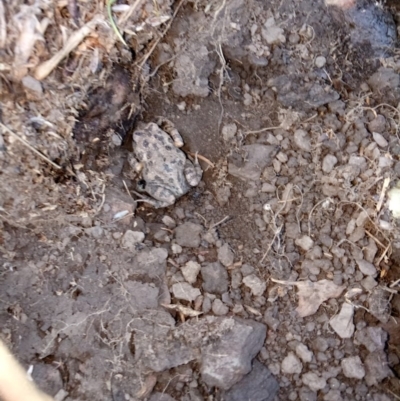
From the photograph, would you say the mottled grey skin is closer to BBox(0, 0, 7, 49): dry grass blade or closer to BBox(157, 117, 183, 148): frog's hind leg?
BBox(157, 117, 183, 148): frog's hind leg

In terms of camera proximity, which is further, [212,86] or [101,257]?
[212,86]

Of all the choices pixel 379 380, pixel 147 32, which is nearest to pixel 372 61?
pixel 147 32

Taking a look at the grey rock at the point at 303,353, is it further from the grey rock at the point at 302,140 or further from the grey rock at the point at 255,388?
the grey rock at the point at 302,140

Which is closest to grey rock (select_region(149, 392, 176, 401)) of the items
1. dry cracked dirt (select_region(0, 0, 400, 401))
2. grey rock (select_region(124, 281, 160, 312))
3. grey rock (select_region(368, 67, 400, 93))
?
dry cracked dirt (select_region(0, 0, 400, 401))

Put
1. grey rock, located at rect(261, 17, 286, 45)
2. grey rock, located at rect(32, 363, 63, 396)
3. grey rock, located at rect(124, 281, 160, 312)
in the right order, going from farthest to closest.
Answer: grey rock, located at rect(261, 17, 286, 45) < grey rock, located at rect(124, 281, 160, 312) < grey rock, located at rect(32, 363, 63, 396)

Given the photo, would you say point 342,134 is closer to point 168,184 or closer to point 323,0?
point 323,0

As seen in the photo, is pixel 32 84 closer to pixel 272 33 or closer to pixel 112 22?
pixel 112 22
